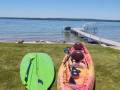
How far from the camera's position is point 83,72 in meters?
11.6

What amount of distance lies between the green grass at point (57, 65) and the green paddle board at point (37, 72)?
131 centimetres

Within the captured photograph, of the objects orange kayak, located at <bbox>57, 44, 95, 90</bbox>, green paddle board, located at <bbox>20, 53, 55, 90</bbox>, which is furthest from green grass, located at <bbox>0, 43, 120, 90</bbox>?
orange kayak, located at <bbox>57, 44, 95, 90</bbox>

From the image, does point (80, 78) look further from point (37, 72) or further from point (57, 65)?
point (57, 65)

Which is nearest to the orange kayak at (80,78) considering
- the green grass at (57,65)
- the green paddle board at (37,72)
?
the green paddle board at (37,72)

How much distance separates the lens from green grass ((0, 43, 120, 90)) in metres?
13.4

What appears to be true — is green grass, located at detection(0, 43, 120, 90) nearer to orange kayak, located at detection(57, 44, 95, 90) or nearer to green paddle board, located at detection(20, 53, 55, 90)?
green paddle board, located at detection(20, 53, 55, 90)

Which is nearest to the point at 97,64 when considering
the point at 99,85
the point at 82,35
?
the point at 99,85

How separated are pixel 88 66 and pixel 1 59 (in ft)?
16.6

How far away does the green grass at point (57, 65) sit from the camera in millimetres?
13434

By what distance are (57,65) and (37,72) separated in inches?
128

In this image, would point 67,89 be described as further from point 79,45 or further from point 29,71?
point 79,45

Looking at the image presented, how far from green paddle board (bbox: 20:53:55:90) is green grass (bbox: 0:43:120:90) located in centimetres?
131

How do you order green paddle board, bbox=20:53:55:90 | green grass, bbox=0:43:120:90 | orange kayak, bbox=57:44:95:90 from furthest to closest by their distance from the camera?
green grass, bbox=0:43:120:90
green paddle board, bbox=20:53:55:90
orange kayak, bbox=57:44:95:90

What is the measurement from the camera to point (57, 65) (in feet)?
49.5
